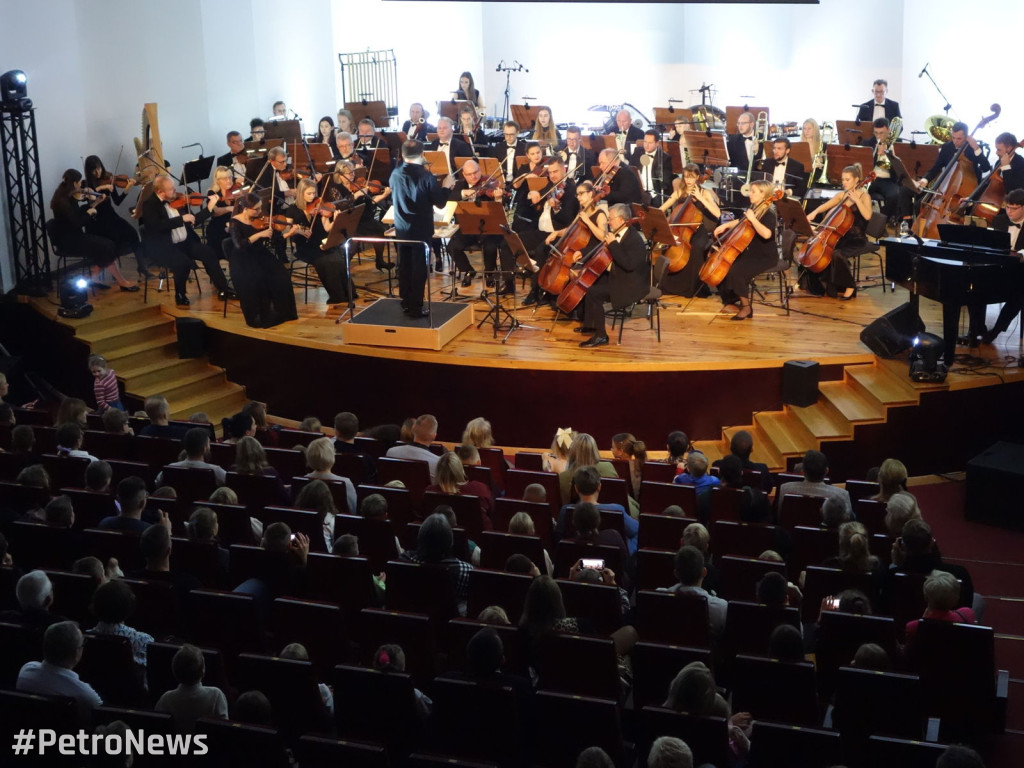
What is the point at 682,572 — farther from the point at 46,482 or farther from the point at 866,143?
the point at 866,143

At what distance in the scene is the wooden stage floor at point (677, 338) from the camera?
920cm

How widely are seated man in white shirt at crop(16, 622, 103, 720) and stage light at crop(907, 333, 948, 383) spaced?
6.42 m

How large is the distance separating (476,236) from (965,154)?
16.1ft

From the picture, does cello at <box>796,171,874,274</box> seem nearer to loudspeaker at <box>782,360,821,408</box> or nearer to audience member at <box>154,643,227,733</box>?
loudspeaker at <box>782,360,821,408</box>

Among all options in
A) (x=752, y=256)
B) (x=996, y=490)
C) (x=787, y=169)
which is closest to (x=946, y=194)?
(x=787, y=169)

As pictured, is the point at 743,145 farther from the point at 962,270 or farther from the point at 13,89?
the point at 13,89

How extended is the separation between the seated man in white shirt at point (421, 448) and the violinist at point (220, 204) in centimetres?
435

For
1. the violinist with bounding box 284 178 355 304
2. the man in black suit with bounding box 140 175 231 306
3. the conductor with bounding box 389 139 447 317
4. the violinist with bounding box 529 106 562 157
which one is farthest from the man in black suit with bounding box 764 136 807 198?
the man in black suit with bounding box 140 175 231 306

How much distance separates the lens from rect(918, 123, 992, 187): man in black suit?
11.1 meters

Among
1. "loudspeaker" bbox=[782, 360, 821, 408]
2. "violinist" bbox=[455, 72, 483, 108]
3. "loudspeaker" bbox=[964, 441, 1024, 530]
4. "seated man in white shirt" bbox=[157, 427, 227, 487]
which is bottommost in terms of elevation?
"loudspeaker" bbox=[964, 441, 1024, 530]

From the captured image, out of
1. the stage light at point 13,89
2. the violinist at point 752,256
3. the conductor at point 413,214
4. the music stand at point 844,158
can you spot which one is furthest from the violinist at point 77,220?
the music stand at point 844,158

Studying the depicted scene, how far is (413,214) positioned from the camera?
9.69 m

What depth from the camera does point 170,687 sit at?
478 centimetres

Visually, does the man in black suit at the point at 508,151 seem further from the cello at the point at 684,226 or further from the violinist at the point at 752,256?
the violinist at the point at 752,256
